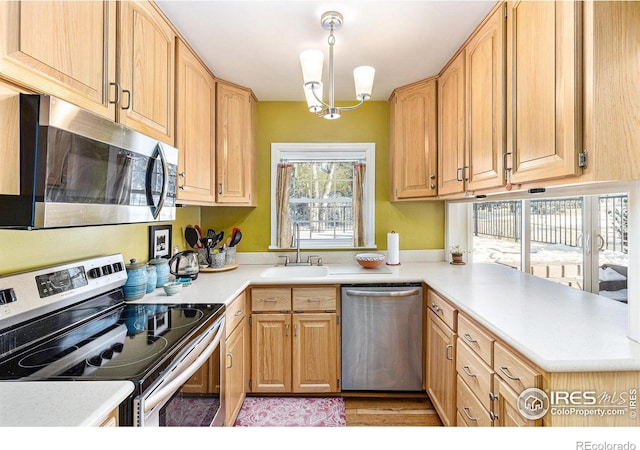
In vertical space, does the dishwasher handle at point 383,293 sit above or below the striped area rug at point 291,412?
above

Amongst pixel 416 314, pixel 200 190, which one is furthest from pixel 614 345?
pixel 200 190

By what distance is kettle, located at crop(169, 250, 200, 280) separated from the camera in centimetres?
204

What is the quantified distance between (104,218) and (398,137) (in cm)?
212

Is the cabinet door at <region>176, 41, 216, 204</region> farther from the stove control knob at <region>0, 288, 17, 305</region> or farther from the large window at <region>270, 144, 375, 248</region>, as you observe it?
the stove control knob at <region>0, 288, 17, 305</region>

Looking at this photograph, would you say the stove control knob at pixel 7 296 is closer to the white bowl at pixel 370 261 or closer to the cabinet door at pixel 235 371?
the cabinet door at pixel 235 371

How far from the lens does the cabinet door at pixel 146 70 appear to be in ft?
4.40

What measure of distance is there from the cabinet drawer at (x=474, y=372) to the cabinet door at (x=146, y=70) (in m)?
1.84

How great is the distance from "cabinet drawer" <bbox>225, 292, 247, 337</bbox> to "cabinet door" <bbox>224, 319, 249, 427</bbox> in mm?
40

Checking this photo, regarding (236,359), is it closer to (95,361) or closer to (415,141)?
(95,361)

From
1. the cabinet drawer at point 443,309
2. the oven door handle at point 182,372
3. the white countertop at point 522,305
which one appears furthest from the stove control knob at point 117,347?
the cabinet drawer at point 443,309

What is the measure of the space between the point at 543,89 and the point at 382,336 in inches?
66.2

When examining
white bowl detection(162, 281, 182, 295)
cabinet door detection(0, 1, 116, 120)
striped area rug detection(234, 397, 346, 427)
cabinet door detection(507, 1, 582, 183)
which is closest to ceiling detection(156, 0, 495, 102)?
cabinet door detection(507, 1, 582, 183)

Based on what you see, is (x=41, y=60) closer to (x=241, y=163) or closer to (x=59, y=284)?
(x=59, y=284)

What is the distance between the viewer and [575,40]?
3.54 ft
